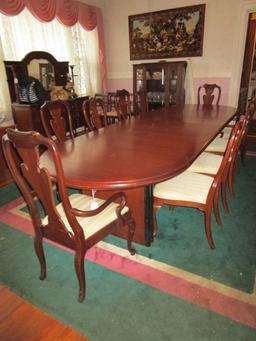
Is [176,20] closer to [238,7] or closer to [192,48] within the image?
[192,48]

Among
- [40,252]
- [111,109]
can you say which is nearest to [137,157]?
[40,252]

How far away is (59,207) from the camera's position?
1.47 m

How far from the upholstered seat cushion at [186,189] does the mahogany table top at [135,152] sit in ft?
0.81

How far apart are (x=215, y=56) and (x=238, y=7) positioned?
2.50 ft

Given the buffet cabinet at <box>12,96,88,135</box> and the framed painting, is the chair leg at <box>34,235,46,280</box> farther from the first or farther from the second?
the framed painting

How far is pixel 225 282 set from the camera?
57.1 inches

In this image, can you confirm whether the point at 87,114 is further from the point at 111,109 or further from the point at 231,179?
the point at 111,109

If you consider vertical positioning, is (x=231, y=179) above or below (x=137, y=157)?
below

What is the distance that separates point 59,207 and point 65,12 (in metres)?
4.01

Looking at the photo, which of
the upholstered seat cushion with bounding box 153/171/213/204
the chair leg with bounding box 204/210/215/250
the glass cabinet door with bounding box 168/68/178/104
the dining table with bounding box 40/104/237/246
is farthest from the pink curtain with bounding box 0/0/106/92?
the chair leg with bounding box 204/210/215/250

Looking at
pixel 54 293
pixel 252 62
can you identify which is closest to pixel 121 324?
pixel 54 293

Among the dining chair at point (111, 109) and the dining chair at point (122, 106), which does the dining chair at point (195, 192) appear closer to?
the dining chair at point (122, 106)

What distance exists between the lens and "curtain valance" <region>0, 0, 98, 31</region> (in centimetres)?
327

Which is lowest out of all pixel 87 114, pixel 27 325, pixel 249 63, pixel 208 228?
pixel 27 325
